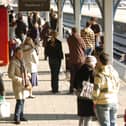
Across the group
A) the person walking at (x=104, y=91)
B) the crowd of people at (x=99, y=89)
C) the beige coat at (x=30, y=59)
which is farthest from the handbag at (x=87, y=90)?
the beige coat at (x=30, y=59)

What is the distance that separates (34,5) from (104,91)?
362 inches

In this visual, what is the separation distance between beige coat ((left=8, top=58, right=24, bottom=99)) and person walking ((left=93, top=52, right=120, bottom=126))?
9.62ft

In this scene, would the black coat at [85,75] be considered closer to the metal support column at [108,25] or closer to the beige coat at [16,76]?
the beige coat at [16,76]

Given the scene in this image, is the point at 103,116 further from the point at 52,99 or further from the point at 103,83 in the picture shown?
the point at 52,99

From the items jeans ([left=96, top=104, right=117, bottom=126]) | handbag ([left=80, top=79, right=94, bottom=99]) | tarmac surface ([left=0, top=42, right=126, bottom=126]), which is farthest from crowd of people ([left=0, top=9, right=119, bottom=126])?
tarmac surface ([left=0, top=42, right=126, bottom=126])

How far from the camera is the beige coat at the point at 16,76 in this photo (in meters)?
12.3

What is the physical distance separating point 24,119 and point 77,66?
332 centimetres

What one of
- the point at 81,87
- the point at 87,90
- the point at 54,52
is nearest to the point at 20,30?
the point at 54,52

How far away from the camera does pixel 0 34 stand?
12305 millimetres

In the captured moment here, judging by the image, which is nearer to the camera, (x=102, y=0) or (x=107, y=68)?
(x=107, y=68)

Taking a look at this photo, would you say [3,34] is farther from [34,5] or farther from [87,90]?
[34,5]

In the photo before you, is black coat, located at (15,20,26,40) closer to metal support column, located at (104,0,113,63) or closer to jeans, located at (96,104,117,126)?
metal support column, located at (104,0,113,63)

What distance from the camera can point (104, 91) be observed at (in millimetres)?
9734

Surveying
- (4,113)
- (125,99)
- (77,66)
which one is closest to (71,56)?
(77,66)
